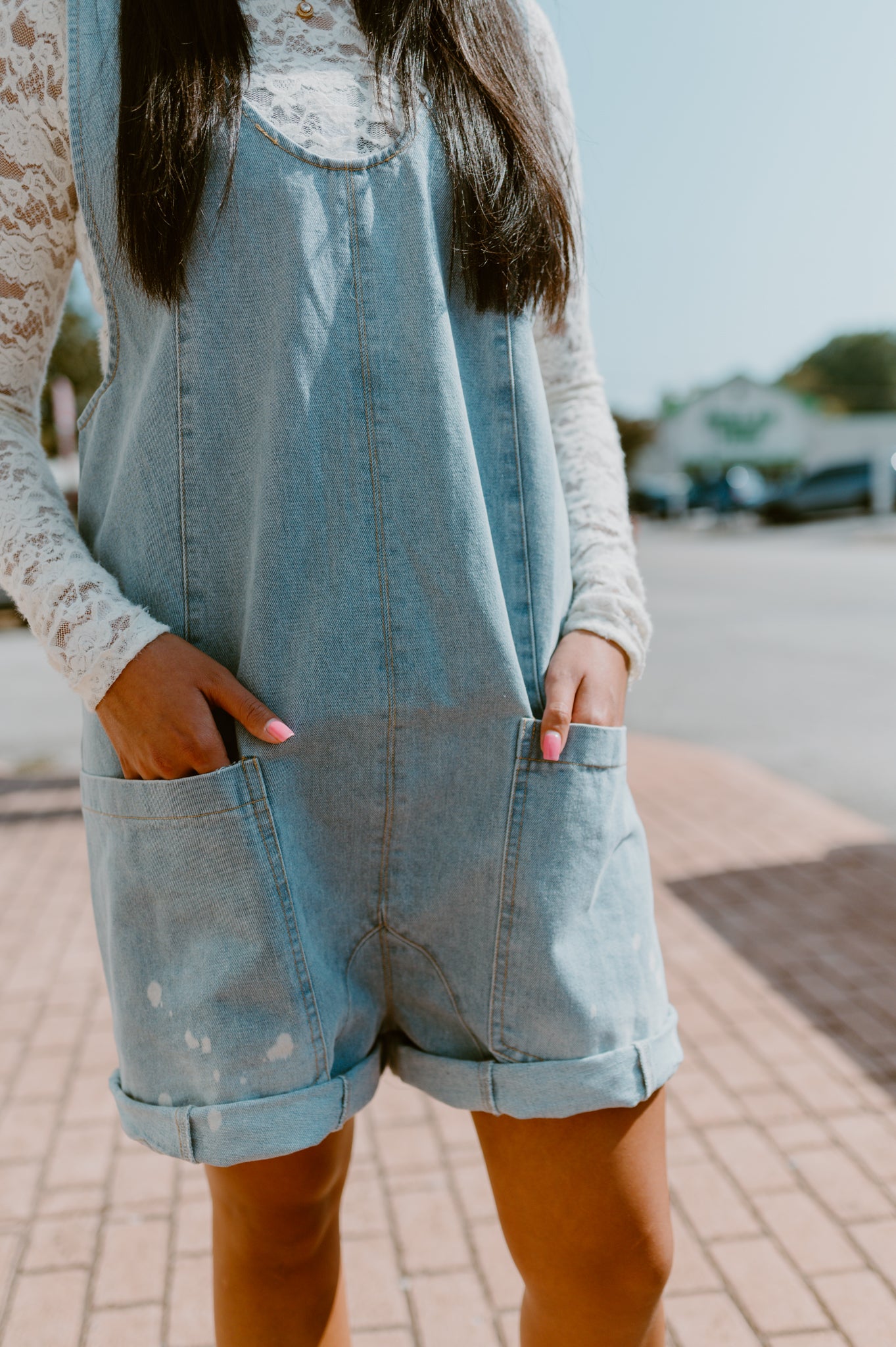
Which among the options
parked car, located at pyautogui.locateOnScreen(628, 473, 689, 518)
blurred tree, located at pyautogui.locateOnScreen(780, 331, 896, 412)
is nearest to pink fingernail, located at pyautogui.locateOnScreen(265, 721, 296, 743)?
parked car, located at pyautogui.locateOnScreen(628, 473, 689, 518)

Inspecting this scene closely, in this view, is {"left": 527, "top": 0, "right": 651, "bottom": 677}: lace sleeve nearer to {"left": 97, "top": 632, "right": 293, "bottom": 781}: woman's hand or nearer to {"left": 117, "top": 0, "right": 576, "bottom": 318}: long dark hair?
{"left": 117, "top": 0, "right": 576, "bottom": 318}: long dark hair

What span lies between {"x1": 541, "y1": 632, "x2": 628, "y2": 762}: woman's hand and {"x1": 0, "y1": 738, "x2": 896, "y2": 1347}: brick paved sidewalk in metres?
1.35

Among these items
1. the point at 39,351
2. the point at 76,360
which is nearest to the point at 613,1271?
the point at 39,351

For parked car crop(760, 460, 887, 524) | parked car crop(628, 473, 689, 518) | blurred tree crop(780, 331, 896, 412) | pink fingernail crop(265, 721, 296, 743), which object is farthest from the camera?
blurred tree crop(780, 331, 896, 412)

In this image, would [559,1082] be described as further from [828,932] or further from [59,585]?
[828,932]

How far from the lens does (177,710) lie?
0.95 meters

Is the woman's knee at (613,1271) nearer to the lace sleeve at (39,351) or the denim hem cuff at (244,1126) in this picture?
the denim hem cuff at (244,1126)

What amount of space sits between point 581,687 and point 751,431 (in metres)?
50.7

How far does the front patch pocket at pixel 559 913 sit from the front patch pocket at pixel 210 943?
0.18 m

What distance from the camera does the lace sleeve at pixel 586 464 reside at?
110cm

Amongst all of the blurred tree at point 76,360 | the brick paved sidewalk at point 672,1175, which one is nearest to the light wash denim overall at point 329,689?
the brick paved sidewalk at point 672,1175

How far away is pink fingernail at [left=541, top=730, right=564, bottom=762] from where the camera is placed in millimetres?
978

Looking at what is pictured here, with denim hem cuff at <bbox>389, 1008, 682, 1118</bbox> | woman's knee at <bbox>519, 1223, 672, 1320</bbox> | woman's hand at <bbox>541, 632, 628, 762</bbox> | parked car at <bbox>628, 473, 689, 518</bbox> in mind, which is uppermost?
woman's hand at <bbox>541, 632, 628, 762</bbox>

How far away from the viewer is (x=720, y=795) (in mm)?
5062
